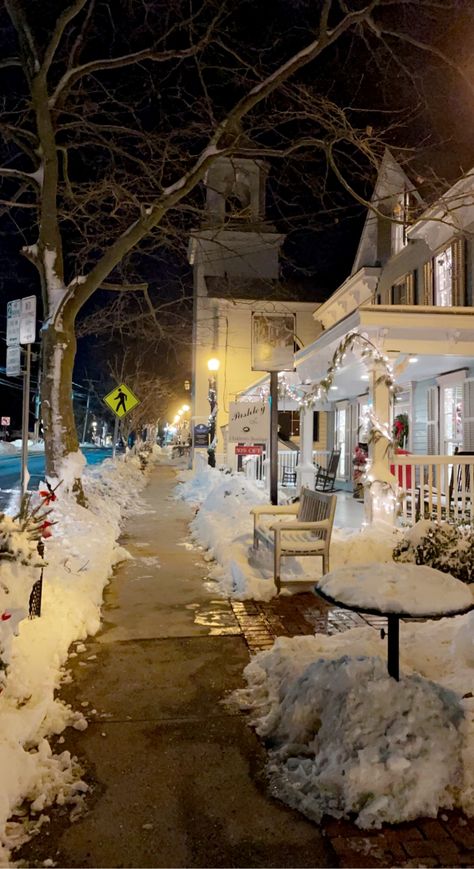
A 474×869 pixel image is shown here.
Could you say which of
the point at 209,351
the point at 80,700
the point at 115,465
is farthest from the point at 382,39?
the point at 209,351

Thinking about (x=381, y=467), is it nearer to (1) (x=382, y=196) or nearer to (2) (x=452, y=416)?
(2) (x=452, y=416)

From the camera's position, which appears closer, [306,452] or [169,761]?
[169,761]

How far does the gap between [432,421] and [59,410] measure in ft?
26.2

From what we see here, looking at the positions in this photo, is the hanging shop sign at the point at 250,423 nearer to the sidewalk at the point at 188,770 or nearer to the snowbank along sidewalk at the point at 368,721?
the sidewalk at the point at 188,770

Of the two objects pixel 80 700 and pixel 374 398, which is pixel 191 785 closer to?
pixel 80 700

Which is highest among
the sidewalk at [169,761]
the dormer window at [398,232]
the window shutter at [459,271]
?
the dormer window at [398,232]

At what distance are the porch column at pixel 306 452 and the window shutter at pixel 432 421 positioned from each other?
285cm

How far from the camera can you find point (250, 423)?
12.4 m

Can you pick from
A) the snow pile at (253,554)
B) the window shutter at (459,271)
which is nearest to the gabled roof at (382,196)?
the window shutter at (459,271)

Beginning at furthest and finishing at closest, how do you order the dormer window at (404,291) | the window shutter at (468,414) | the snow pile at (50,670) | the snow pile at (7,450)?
the snow pile at (7,450), the dormer window at (404,291), the window shutter at (468,414), the snow pile at (50,670)

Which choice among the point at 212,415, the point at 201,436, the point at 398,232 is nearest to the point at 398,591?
the point at 398,232

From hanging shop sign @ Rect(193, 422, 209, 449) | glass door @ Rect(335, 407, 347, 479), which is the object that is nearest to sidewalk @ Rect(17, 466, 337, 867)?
glass door @ Rect(335, 407, 347, 479)

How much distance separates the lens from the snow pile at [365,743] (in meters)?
2.92

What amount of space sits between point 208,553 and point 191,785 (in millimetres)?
6138
